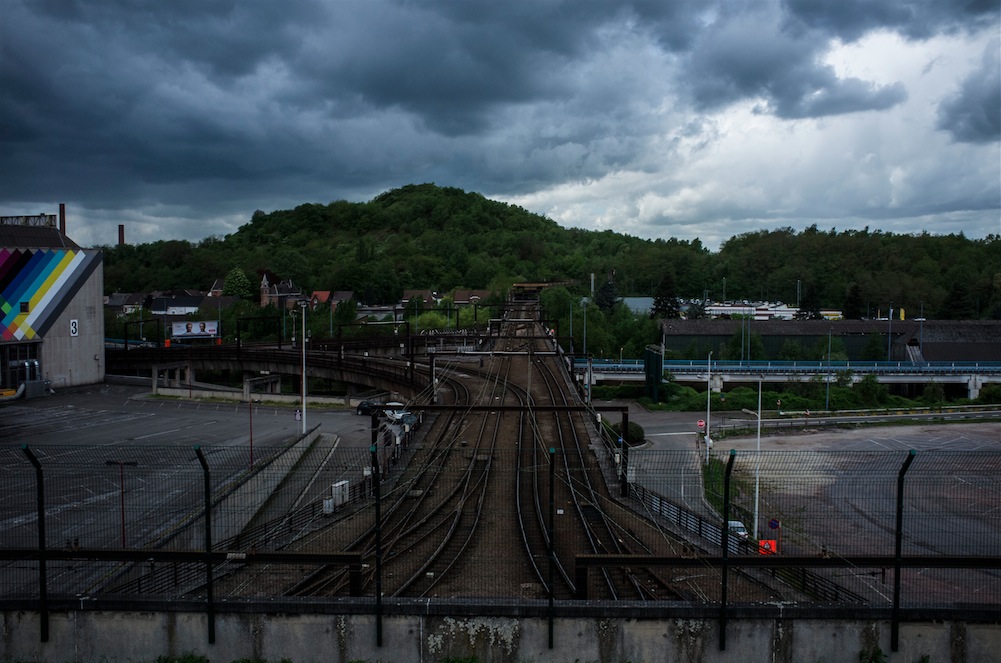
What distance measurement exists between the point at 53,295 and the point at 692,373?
45155 mm

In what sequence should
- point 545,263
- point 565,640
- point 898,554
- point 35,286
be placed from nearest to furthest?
point 898,554 → point 565,640 → point 35,286 → point 545,263

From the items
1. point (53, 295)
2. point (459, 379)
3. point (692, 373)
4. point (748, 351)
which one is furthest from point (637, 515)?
point (748, 351)

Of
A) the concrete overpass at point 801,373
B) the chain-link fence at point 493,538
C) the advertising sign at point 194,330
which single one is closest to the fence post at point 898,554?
the chain-link fence at point 493,538

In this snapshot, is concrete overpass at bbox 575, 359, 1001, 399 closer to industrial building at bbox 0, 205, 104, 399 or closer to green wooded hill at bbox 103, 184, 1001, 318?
green wooded hill at bbox 103, 184, 1001, 318

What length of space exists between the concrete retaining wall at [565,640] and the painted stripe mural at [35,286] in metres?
38.2

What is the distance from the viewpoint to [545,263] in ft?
490

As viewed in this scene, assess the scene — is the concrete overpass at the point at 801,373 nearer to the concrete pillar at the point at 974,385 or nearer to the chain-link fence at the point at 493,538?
the concrete pillar at the point at 974,385

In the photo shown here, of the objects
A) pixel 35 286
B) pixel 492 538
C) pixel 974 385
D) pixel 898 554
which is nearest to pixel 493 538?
pixel 492 538

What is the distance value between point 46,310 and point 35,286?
149 centimetres

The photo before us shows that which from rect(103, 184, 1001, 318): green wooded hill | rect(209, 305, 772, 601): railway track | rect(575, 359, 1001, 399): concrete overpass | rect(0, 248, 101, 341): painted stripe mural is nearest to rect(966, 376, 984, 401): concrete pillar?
rect(575, 359, 1001, 399): concrete overpass

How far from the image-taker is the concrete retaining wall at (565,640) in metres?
8.44

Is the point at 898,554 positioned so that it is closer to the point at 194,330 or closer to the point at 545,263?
the point at 194,330

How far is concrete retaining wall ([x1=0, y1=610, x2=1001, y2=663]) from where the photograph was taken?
27.7 ft

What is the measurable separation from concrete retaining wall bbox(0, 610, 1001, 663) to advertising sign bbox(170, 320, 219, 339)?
57.9m
